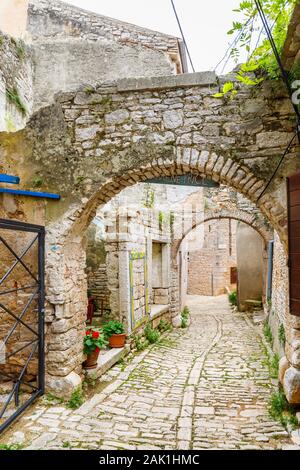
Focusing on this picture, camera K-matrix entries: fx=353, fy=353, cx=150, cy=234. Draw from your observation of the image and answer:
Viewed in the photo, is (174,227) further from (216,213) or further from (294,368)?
(294,368)

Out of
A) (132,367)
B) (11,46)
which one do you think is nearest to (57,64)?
(11,46)

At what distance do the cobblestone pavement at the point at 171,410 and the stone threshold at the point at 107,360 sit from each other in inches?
4.8

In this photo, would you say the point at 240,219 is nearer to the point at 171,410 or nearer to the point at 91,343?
the point at 91,343

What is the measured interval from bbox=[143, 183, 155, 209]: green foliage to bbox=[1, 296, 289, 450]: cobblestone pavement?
407cm

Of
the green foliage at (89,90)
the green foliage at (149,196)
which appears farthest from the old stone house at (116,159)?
the green foliage at (149,196)

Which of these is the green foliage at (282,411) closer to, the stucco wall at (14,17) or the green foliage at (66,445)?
the green foliage at (66,445)

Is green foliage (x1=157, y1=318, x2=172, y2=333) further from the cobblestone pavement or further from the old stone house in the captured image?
the old stone house

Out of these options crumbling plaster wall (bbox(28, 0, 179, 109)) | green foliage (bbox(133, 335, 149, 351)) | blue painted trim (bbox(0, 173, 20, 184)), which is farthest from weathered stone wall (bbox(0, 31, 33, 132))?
green foliage (bbox(133, 335, 149, 351))

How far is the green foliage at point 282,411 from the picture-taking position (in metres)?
3.77

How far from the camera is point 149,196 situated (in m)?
9.89

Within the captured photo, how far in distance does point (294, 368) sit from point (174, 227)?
23.7 ft

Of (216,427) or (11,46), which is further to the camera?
(11,46)

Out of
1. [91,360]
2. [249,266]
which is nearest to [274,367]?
[91,360]

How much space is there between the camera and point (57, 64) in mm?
9695
